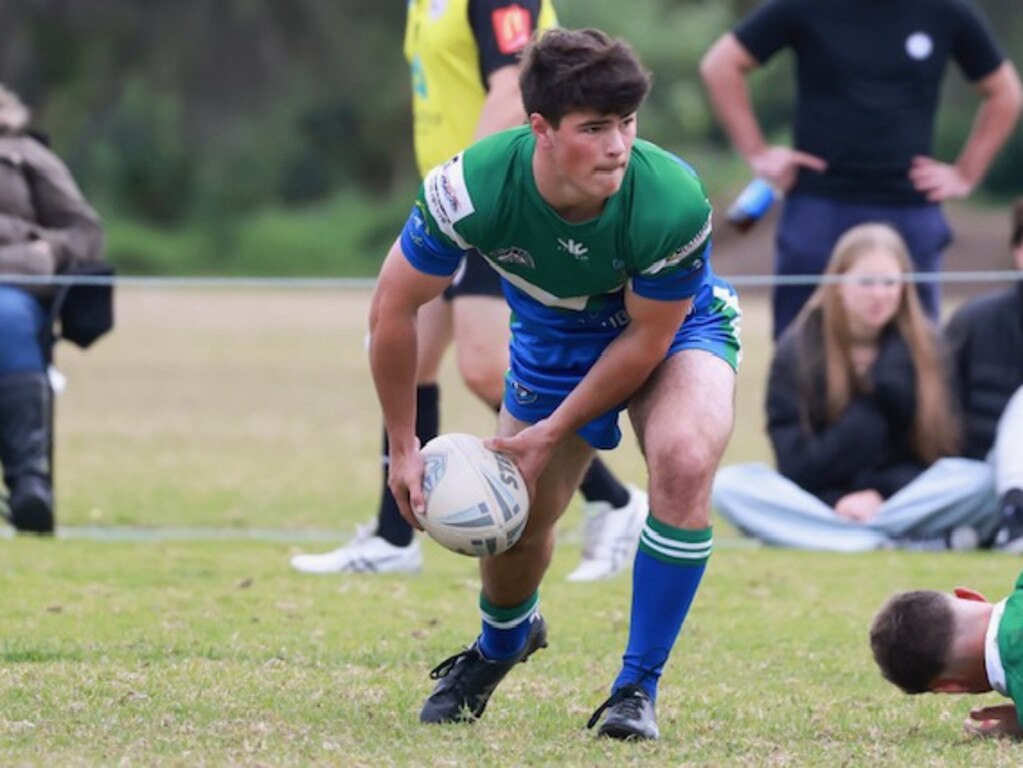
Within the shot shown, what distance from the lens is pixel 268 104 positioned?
A: 47688 mm

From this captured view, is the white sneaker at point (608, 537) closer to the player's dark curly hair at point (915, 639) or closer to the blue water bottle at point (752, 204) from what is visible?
the blue water bottle at point (752, 204)

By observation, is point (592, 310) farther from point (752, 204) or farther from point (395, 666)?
point (752, 204)

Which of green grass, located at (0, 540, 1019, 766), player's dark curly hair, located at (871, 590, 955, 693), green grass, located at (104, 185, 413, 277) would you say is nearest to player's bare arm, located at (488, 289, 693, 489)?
green grass, located at (0, 540, 1019, 766)

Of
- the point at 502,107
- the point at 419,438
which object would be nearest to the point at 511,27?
the point at 502,107

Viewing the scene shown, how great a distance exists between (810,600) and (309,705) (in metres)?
2.86

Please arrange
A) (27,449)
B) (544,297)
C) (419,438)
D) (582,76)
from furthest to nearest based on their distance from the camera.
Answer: (27,449)
(419,438)
(544,297)
(582,76)

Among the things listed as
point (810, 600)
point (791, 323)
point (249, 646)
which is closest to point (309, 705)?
point (249, 646)

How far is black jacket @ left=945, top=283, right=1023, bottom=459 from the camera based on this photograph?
947 centimetres

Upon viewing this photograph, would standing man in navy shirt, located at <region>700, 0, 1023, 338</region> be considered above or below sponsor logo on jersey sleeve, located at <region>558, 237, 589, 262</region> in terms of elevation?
below

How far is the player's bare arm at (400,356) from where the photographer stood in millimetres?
5078

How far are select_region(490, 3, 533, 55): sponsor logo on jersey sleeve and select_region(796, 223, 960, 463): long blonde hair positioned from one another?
2357 millimetres

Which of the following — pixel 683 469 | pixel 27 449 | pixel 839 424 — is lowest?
pixel 27 449

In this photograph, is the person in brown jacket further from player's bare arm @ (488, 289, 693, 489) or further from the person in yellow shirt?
player's bare arm @ (488, 289, 693, 489)

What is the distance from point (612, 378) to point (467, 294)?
2.75 metres
